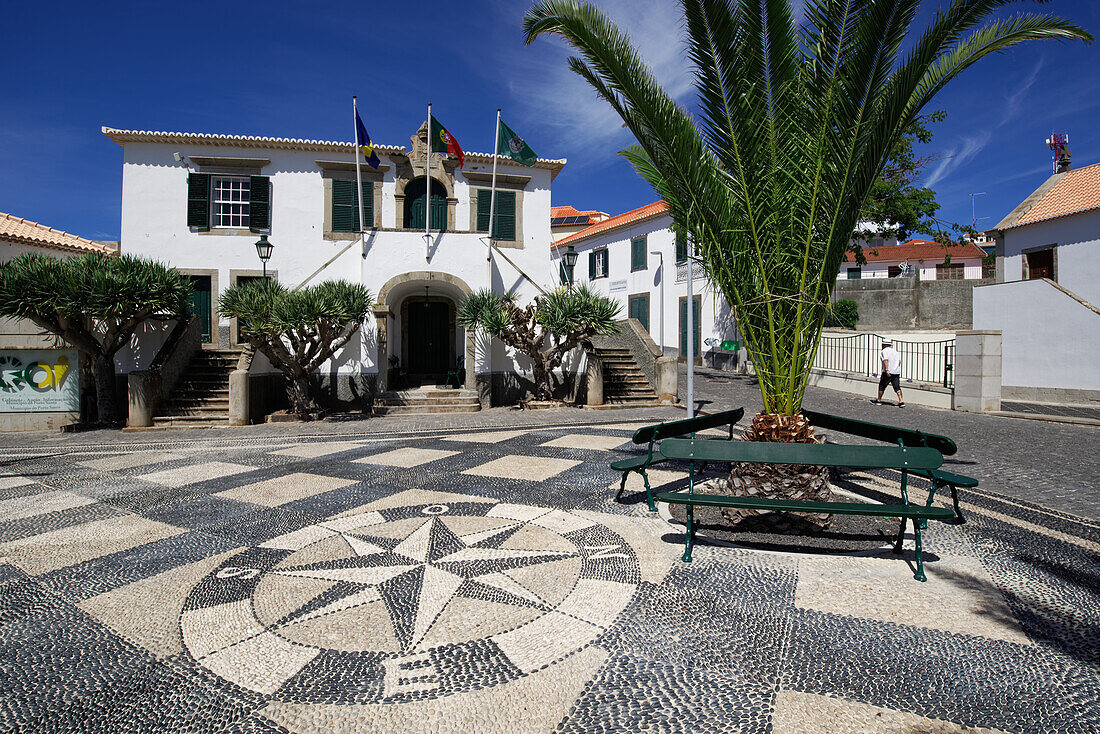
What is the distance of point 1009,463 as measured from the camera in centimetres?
730

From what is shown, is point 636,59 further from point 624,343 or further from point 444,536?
point 624,343

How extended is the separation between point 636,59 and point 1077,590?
525cm

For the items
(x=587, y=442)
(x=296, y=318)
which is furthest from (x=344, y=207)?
(x=587, y=442)

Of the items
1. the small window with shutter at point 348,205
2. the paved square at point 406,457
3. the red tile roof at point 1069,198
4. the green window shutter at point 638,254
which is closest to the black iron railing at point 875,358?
the red tile roof at point 1069,198

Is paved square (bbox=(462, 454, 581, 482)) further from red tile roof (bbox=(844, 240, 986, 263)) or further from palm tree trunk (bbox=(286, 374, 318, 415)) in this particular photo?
red tile roof (bbox=(844, 240, 986, 263))

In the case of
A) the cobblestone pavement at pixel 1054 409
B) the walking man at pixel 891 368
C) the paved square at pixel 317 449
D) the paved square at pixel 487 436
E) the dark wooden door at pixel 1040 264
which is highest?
the dark wooden door at pixel 1040 264

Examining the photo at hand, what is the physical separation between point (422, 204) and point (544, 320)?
6.27m

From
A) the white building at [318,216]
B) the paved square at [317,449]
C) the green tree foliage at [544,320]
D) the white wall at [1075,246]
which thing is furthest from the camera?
the white wall at [1075,246]

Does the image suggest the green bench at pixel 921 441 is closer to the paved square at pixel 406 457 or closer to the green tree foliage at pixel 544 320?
the paved square at pixel 406 457

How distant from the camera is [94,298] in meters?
11.2

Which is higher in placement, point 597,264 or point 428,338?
point 597,264

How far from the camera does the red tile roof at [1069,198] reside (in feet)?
63.4

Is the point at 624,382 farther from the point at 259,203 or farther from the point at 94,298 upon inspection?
the point at 94,298

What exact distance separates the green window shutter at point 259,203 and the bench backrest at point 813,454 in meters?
16.1
